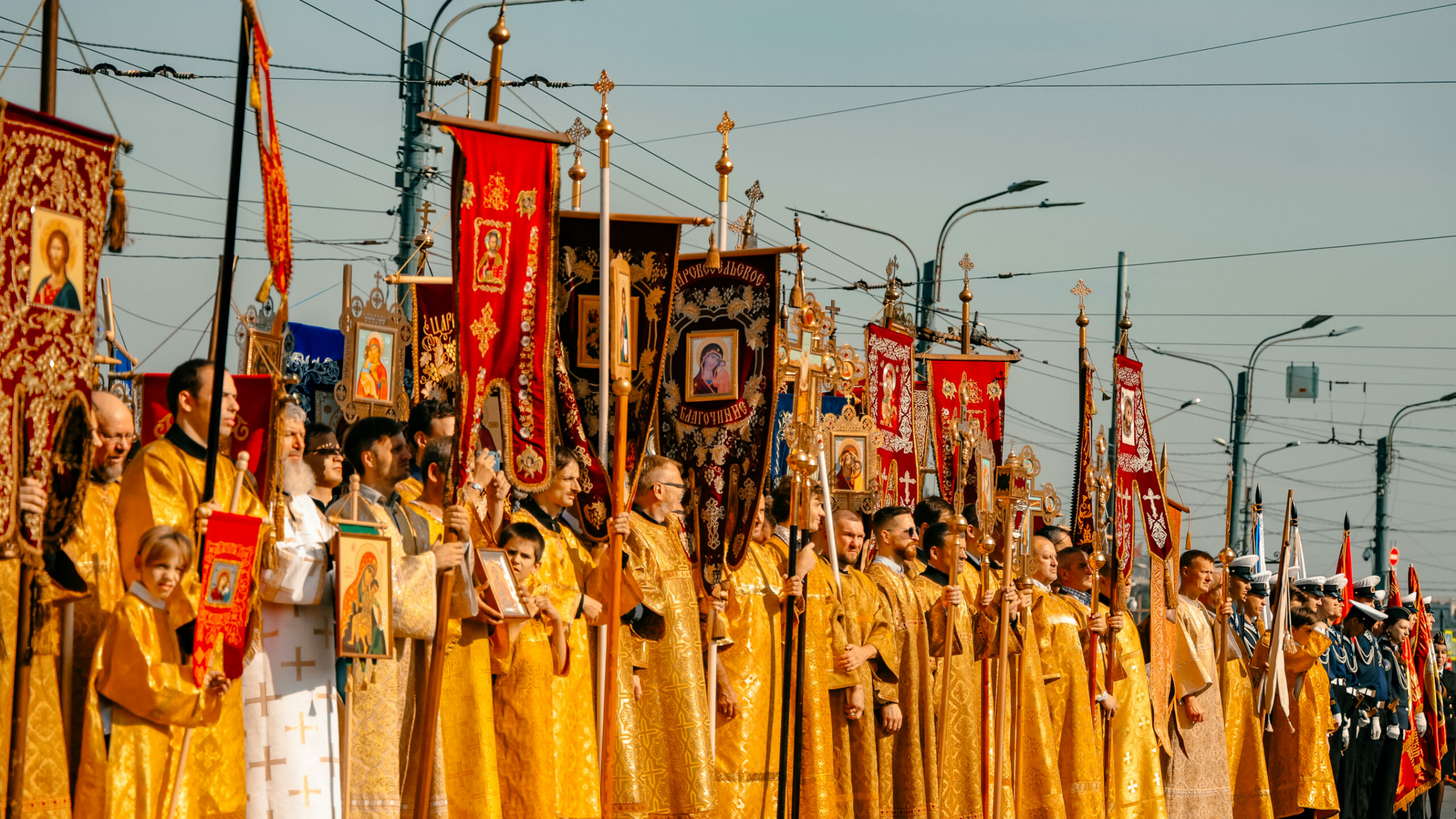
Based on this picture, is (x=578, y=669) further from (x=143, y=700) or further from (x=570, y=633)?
(x=143, y=700)

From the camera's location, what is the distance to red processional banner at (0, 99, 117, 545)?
5512mm

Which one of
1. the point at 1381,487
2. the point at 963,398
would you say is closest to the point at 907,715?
the point at 963,398

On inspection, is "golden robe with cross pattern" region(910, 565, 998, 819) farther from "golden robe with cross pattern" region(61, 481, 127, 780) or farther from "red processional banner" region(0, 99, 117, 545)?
"red processional banner" region(0, 99, 117, 545)

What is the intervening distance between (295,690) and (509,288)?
188 centimetres

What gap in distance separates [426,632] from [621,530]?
1161 millimetres

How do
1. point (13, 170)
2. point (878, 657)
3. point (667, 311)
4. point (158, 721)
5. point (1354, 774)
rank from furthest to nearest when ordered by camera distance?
point (1354, 774) → point (878, 657) → point (667, 311) → point (158, 721) → point (13, 170)

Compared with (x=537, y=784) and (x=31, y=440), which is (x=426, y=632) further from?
(x=31, y=440)

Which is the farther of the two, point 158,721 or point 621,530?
point 621,530

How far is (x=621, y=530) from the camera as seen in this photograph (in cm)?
791

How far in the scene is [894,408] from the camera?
43.6 ft

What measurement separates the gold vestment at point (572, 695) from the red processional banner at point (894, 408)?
519cm

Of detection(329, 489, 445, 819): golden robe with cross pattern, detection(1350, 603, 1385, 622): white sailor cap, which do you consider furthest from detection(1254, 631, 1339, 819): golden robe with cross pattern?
detection(329, 489, 445, 819): golden robe with cross pattern

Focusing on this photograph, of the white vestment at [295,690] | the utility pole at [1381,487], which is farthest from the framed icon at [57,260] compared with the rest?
the utility pole at [1381,487]

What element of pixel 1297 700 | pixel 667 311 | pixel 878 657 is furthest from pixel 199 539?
pixel 1297 700
